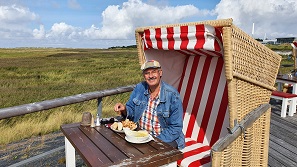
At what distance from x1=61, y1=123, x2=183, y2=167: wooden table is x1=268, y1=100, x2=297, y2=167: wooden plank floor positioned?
198 centimetres

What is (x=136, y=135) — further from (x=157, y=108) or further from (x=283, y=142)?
(x=283, y=142)

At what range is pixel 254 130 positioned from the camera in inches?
109

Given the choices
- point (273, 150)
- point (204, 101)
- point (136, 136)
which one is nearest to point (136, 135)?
point (136, 136)

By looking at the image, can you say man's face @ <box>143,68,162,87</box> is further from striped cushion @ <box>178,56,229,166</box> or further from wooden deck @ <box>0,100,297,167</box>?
wooden deck @ <box>0,100,297,167</box>

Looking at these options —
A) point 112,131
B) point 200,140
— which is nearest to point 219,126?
point 200,140

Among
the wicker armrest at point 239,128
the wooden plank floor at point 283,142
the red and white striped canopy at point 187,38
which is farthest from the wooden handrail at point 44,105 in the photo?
the wooden plank floor at point 283,142

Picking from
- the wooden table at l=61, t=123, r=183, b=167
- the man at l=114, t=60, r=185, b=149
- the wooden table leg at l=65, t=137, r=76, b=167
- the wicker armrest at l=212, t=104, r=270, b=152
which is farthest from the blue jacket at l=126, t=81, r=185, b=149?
the wooden table leg at l=65, t=137, r=76, b=167

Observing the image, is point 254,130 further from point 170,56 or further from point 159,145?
point 170,56

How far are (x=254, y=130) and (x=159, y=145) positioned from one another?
102cm

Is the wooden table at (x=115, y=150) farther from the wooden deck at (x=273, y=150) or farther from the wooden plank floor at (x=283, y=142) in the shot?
the wooden plank floor at (x=283, y=142)

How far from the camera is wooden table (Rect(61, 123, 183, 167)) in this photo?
6.93 feet

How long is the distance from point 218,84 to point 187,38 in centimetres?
91

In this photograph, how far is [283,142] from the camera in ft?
14.2

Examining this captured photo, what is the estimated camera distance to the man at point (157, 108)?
2850 millimetres
